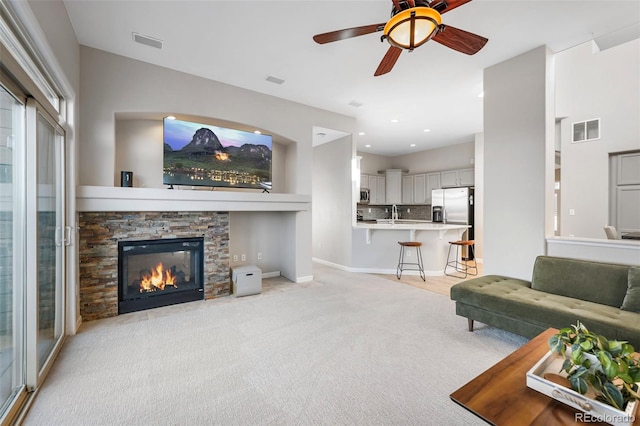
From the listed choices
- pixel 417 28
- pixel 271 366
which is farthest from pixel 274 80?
pixel 271 366

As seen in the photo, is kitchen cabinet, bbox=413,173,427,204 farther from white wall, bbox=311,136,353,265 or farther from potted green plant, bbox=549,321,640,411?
potted green plant, bbox=549,321,640,411

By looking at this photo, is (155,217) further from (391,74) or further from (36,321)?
(391,74)

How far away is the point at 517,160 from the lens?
10.6 feet

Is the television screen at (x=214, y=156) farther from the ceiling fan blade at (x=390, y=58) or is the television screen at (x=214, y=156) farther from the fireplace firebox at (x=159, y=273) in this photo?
the ceiling fan blade at (x=390, y=58)

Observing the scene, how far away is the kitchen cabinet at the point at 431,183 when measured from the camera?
762 cm

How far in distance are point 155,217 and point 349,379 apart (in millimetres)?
3004

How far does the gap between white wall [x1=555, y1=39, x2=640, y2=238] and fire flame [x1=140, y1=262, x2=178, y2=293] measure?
285 inches

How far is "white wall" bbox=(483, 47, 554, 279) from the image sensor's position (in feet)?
9.98

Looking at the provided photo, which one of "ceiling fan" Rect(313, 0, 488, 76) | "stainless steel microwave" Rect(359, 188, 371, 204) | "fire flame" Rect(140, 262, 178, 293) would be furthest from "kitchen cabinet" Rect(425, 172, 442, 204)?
"fire flame" Rect(140, 262, 178, 293)

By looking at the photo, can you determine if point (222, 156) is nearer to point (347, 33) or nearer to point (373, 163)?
point (347, 33)

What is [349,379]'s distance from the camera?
79.9 inches

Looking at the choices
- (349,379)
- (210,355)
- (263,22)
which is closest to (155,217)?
(210,355)

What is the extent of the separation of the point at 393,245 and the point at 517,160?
2712mm

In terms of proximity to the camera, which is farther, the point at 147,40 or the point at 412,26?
the point at 147,40
